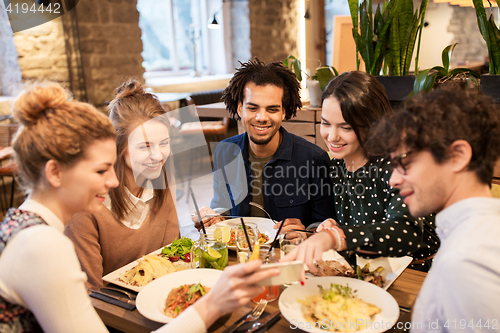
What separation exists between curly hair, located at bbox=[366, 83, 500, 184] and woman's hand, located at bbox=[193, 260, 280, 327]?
443mm

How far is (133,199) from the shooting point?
1.70 metres

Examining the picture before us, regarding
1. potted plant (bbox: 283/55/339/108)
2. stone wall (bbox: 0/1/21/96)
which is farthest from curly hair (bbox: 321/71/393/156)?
stone wall (bbox: 0/1/21/96)

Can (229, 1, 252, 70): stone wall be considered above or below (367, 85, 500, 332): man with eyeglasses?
above

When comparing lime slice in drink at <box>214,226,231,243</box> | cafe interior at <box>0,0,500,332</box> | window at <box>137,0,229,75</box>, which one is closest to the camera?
lime slice in drink at <box>214,226,231,243</box>

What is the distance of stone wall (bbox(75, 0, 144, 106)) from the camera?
15.4 feet

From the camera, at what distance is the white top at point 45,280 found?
0.89m

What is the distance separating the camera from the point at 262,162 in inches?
90.7

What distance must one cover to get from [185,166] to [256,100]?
0.57m

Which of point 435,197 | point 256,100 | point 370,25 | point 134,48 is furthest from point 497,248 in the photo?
point 134,48

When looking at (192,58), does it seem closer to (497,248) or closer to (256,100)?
(256,100)

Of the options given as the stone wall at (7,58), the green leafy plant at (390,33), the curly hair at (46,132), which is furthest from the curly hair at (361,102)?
the stone wall at (7,58)

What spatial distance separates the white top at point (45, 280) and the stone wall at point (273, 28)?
21.8 feet

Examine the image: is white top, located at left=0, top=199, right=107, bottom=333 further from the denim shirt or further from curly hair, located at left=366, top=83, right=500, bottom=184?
the denim shirt

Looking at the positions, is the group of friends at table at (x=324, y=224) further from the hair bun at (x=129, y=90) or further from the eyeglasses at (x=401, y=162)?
the hair bun at (x=129, y=90)
